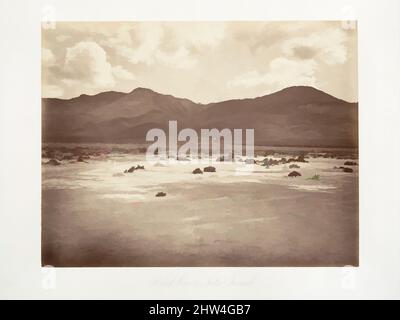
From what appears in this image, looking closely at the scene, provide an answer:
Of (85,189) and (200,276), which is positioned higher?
(85,189)

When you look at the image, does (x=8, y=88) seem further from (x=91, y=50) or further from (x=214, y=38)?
(x=214, y=38)

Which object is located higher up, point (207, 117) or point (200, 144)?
point (207, 117)
